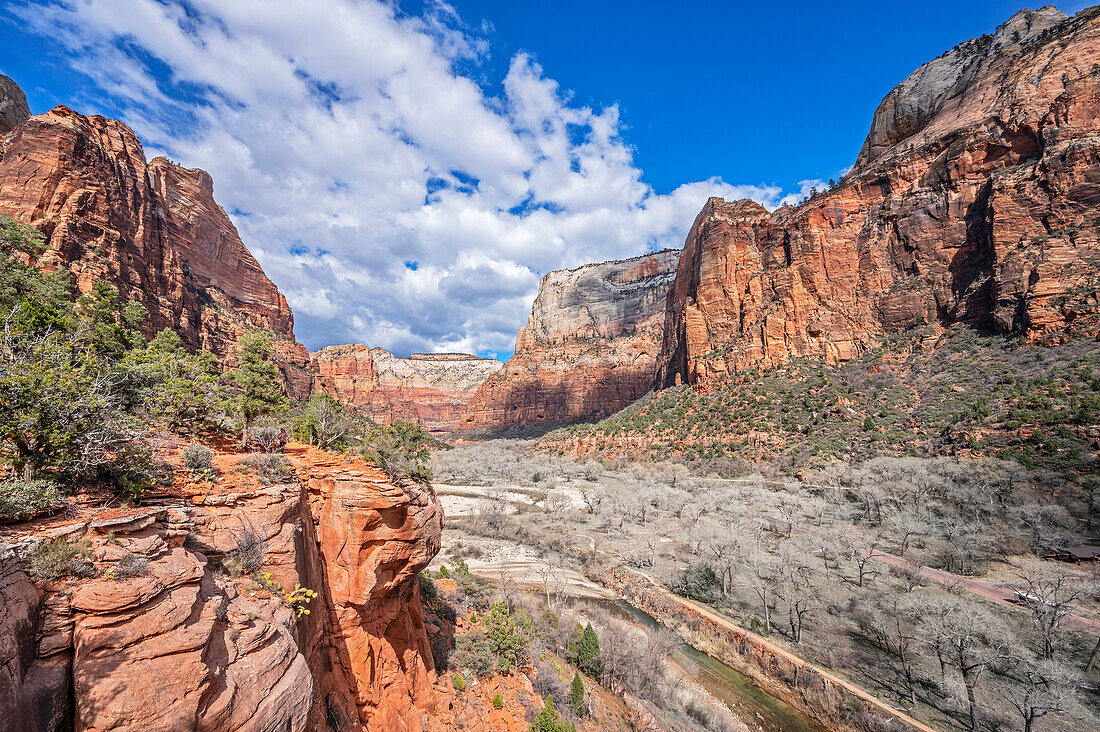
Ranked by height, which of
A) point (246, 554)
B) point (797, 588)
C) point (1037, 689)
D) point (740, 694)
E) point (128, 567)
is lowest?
point (740, 694)

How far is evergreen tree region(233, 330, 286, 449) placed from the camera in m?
10.7

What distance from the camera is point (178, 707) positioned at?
3482mm

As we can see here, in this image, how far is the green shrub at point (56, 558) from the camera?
3479 mm

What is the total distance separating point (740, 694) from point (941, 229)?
198 feet

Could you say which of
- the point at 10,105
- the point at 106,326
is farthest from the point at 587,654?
the point at 10,105

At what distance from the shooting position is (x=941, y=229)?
164 ft

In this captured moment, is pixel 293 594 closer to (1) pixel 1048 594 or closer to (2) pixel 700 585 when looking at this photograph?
(2) pixel 700 585

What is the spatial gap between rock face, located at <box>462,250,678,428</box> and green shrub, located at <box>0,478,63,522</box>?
354 feet

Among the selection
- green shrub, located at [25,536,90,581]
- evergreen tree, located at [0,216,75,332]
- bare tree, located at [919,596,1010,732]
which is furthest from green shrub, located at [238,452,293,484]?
bare tree, located at [919,596,1010,732]

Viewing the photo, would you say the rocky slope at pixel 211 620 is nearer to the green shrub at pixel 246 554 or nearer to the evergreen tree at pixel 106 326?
the green shrub at pixel 246 554

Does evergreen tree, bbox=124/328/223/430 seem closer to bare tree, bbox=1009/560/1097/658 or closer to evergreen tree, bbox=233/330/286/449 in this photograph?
evergreen tree, bbox=233/330/286/449

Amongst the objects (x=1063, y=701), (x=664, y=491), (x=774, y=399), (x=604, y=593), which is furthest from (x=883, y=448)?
(x=604, y=593)

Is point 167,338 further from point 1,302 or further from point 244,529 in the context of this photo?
point 244,529

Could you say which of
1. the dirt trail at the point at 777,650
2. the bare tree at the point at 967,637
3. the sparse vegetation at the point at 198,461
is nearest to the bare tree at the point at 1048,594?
the bare tree at the point at 967,637
